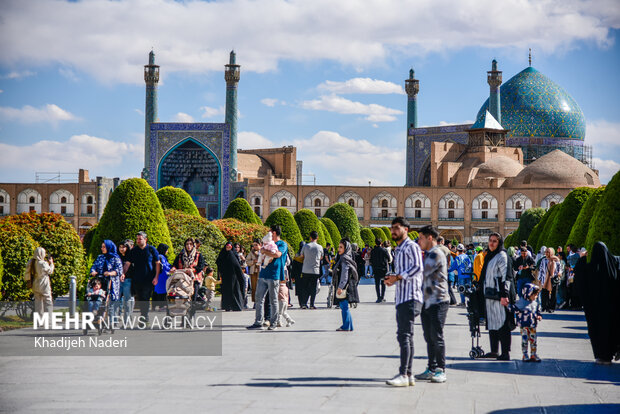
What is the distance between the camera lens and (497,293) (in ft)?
23.3

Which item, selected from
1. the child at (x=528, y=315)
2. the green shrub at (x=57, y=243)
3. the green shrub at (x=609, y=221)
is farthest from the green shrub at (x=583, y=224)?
the green shrub at (x=57, y=243)

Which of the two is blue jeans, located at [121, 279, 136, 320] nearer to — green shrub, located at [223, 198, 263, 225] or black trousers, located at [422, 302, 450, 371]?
black trousers, located at [422, 302, 450, 371]

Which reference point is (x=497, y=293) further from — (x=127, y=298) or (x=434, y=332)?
(x=127, y=298)

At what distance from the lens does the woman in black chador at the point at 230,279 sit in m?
11.6

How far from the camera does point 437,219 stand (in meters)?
51.2

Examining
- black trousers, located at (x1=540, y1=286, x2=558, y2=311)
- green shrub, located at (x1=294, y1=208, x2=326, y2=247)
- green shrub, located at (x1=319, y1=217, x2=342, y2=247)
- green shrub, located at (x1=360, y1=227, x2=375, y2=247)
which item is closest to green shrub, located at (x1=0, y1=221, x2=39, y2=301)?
black trousers, located at (x1=540, y1=286, x2=558, y2=311)

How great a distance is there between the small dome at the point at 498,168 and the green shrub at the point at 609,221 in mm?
41792

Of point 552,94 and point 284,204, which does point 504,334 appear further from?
point 552,94

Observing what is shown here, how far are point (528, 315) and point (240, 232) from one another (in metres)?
11.4

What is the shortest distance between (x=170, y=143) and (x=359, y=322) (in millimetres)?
40075

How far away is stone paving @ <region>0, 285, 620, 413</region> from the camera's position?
499cm

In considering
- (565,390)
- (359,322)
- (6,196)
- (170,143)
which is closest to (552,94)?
(170,143)

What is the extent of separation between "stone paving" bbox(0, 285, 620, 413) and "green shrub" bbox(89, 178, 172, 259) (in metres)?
3.32

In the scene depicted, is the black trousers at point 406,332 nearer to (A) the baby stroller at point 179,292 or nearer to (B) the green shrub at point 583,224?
(A) the baby stroller at point 179,292
